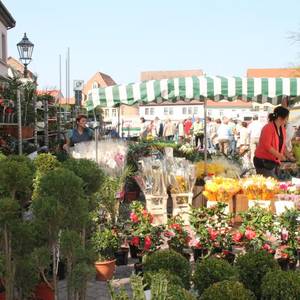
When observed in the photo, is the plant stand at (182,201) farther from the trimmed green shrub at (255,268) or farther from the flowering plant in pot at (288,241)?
the trimmed green shrub at (255,268)

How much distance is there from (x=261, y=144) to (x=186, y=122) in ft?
51.1

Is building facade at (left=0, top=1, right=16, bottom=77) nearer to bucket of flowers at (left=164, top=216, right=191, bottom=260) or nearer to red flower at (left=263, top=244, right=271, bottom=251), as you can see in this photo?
bucket of flowers at (left=164, top=216, right=191, bottom=260)

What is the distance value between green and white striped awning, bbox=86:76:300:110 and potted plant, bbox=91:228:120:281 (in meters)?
4.38

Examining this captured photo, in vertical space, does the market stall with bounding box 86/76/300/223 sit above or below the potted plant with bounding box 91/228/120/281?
above

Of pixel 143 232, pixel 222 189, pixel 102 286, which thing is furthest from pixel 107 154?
pixel 102 286

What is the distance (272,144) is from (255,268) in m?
4.02

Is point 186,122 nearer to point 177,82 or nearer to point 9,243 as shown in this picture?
point 177,82

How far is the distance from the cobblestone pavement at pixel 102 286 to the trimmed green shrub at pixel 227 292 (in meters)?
1.54

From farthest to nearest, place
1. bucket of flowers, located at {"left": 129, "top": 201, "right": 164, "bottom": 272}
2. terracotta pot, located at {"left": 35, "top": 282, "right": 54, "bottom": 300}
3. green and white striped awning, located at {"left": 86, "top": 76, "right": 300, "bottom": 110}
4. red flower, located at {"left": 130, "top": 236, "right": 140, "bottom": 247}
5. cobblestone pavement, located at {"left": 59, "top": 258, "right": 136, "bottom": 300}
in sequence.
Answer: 1. green and white striped awning, located at {"left": 86, "top": 76, "right": 300, "bottom": 110}
2. red flower, located at {"left": 130, "top": 236, "right": 140, "bottom": 247}
3. bucket of flowers, located at {"left": 129, "top": 201, "right": 164, "bottom": 272}
4. cobblestone pavement, located at {"left": 59, "top": 258, "right": 136, "bottom": 300}
5. terracotta pot, located at {"left": 35, "top": 282, "right": 54, "bottom": 300}

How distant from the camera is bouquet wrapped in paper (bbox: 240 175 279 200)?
7138mm

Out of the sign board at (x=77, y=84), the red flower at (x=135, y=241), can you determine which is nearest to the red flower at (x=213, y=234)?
the red flower at (x=135, y=241)

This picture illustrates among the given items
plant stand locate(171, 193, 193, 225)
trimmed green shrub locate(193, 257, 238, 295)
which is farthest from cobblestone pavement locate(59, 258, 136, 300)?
plant stand locate(171, 193, 193, 225)

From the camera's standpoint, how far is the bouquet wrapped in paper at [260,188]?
714 centimetres

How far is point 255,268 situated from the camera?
12.3 ft
